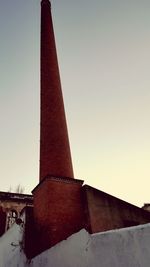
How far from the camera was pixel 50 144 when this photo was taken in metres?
10.6

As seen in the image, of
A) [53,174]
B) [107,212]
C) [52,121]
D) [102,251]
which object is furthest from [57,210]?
[52,121]

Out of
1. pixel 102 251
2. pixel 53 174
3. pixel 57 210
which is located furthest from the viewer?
pixel 53 174

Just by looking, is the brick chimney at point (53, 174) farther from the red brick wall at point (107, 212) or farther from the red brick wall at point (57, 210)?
the red brick wall at point (107, 212)

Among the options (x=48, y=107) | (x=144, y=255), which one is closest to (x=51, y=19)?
(x=48, y=107)

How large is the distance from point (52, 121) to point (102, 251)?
21.9 feet

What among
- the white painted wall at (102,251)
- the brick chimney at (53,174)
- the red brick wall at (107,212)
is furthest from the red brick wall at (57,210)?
the white painted wall at (102,251)

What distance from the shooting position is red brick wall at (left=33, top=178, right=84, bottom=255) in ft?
26.4

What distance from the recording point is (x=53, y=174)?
31.5 ft

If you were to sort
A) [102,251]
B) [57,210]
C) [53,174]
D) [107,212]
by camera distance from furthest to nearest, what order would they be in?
[107,212], [53,174], [57,210], [102,251]

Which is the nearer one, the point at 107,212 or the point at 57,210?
the point at 57,210

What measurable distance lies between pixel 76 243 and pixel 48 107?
6621mm

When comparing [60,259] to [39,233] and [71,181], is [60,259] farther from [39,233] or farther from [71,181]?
[71,181]

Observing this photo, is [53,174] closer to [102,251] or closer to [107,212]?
[107,212]

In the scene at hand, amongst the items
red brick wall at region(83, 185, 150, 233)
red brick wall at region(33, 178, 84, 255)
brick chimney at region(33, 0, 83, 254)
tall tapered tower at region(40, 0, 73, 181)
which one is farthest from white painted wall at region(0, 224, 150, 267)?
tall tapered tower at region(40, 0, 73, 181)
